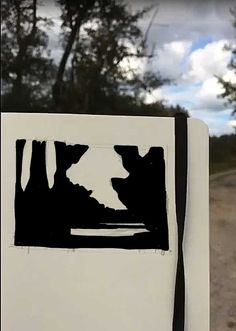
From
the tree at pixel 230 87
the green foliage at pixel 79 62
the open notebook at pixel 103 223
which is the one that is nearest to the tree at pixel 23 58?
the green foliage at pixel 79 62

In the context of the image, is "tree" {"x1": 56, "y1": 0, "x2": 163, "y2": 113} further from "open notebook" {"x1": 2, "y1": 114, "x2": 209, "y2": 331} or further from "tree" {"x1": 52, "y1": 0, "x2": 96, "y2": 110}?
"open notebook" {"x1": 2, "y1": 114, "x2": 209, "y2": 331}

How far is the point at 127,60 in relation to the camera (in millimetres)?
646

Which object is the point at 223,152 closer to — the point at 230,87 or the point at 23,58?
the point at 230,87

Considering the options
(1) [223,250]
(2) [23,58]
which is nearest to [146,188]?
(1) [223,250]

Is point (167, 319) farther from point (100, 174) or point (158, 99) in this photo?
point (158, 99)

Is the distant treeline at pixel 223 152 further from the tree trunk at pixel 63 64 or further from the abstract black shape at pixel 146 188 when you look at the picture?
the tree trunk at pixel 63 64

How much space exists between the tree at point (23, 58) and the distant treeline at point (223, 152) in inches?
9.5

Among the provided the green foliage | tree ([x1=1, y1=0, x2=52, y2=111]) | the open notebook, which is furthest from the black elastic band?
tree ([x1=1, y1=0, x2=52, y2=111])

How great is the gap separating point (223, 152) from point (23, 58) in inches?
11.9

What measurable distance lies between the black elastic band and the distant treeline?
8cm

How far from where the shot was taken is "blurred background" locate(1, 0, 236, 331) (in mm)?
625

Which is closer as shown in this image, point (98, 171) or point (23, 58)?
point (98, 171)

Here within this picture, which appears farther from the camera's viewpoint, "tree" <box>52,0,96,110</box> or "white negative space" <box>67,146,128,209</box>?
"tree" <box>52,0,96,110</box>

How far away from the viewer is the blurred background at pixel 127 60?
63cm
